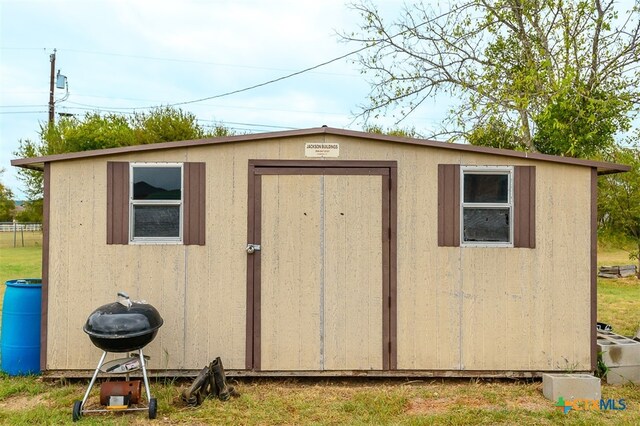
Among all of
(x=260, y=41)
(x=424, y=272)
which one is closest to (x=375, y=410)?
(x=424, y=272)

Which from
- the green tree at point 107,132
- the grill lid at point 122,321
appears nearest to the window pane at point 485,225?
the grill lid at point 122,321

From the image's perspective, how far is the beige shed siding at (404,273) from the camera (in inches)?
189

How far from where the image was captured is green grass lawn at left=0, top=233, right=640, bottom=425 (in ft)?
12.9

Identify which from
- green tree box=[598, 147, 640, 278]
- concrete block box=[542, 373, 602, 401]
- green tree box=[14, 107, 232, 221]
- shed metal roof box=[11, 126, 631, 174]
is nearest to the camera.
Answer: concrete block box=[542, 373, 602, 401]

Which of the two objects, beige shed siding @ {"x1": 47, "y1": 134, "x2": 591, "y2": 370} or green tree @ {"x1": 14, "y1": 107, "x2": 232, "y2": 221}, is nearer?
beige shed siding @ {"x1": 47, "y1": 134, "x2": 591, "y2": 370}

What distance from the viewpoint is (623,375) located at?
4.91 meters

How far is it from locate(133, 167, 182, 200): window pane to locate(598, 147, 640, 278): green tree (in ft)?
39.1

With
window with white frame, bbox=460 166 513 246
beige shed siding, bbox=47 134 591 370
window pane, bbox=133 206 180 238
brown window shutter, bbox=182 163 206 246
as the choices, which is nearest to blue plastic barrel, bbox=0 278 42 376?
beige shed siding, bbox=47 134 591 370

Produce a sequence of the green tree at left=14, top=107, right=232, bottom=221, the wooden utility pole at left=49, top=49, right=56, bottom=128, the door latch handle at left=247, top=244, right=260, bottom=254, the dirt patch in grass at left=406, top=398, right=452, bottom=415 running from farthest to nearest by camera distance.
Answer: the wooden utility pole at left=49, top=49, right=56, bottom=128 → the green tree at left=14, top=107, right=232, bottom=221 → the door latch handle at left=247, top=244, right=260, bottom=254 → the dirt patch in grass at left=406, top=398, right=452, bottom=415

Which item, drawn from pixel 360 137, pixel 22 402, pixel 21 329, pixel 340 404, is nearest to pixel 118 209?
pixel 21 329

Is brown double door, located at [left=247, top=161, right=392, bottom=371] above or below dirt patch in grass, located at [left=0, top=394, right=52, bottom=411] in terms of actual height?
above

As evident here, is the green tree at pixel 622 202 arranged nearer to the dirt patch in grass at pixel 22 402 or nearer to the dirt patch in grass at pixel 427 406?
the dirt patch in grass at pixel 427 406

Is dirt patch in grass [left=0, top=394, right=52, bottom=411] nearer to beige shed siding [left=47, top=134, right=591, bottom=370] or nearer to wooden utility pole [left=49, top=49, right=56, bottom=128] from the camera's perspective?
beige shed siding [left=47, top=134, right=591, bottom=370]

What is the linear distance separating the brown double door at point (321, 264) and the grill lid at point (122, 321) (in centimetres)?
108
